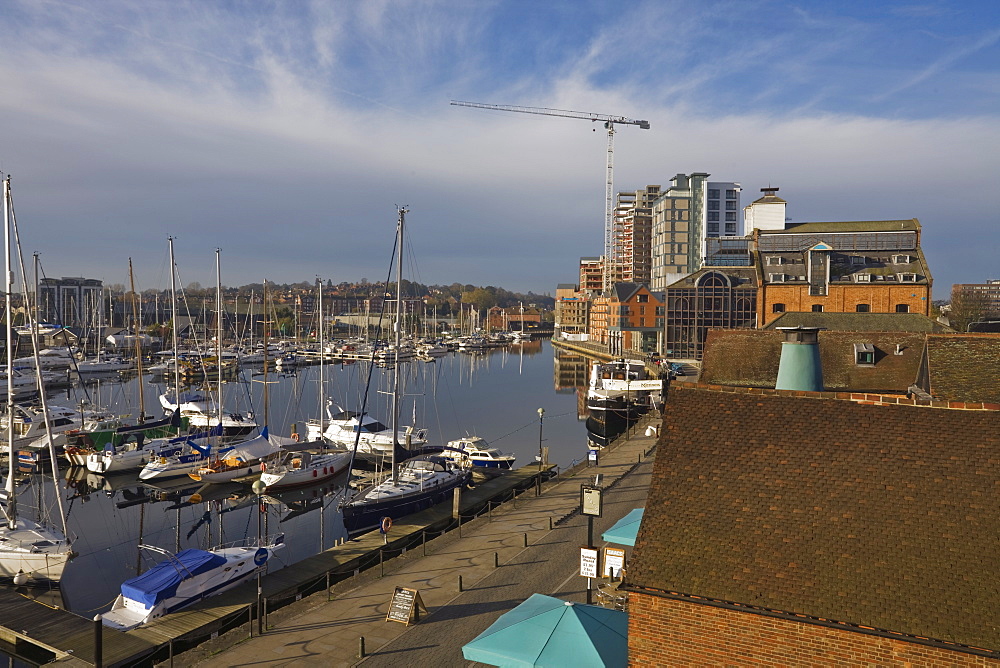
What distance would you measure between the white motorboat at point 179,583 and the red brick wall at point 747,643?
14.6 m

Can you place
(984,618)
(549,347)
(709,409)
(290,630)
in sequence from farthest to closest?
(549,347), (290,630), (709,409), (984,618)

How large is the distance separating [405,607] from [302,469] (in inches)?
915

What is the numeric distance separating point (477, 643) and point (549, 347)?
179 metres

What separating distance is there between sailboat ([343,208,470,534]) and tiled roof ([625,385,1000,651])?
2159 cm

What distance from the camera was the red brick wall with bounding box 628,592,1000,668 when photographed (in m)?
10.5

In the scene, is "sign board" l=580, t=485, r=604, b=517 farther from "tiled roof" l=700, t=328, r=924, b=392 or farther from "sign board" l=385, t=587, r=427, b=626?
"tiled roof" l=700, t=328, r=924, b=392

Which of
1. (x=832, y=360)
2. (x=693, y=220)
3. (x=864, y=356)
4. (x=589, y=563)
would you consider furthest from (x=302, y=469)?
(x=693, y=220)

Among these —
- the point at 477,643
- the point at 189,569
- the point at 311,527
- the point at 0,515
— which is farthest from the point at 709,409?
the point at 0,515

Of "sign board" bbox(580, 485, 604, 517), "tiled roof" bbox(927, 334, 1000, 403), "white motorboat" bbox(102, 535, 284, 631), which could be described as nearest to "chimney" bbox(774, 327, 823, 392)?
"sign board" bbox(580, 485, 604, 517)

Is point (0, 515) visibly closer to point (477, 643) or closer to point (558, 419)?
point (477, 643)

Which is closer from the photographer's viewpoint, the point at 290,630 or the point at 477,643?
the point at 477,643

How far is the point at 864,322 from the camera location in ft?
146

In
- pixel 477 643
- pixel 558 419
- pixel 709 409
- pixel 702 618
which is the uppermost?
pixel 709 409

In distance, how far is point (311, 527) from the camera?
3516 centimetres
